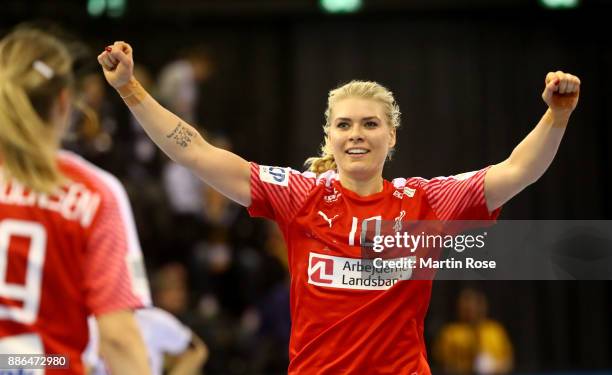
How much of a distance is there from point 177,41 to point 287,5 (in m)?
1.55

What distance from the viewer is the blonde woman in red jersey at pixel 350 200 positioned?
3.87m

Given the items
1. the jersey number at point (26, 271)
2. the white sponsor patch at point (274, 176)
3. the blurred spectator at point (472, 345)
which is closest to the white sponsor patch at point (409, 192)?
the white sponsor patch at point (274, 176)

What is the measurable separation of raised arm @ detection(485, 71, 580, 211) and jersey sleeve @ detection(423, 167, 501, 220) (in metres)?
0.12

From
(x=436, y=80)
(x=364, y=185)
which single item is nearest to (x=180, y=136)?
(x=364, y=185)

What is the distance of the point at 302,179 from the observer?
167 inches

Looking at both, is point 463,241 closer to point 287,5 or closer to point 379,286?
point 379,286

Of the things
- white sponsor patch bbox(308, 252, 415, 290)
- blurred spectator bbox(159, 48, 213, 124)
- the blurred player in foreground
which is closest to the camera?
white sponsor patch bbox(308, 252, 415, 290)

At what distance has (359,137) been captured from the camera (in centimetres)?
412

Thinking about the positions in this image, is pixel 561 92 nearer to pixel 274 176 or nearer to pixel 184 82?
pixel 274 176

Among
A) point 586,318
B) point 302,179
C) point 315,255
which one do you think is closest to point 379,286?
point 315,255

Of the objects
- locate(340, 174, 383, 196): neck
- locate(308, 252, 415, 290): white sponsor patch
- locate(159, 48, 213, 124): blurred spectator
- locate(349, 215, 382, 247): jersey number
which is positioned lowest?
locate(308, 252, 415, 290): white sponsor patch

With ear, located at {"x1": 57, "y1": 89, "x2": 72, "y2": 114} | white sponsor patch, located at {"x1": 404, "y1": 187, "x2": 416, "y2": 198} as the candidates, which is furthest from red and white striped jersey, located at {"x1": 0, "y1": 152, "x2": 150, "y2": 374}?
white sponsor patch, located at {"x1": 404, "y1": 187, "x2": 416, "y2": 198}

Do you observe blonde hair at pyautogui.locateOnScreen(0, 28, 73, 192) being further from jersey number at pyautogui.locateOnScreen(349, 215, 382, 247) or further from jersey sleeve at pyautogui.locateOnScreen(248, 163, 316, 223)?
jersey number at pyautogui.locateOnScreen(349, 215, 382, 247)

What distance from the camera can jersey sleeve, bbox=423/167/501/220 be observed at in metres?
4.04
